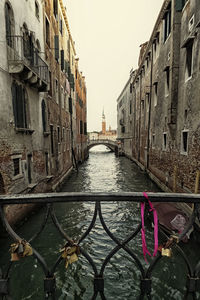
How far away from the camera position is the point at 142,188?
40.2ft

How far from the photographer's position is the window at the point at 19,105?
6670 mm

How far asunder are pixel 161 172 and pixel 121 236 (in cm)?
648

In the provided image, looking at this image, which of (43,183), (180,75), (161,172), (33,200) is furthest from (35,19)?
(161,172)

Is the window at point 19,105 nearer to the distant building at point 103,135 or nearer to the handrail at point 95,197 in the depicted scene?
the handrail at point 95,197

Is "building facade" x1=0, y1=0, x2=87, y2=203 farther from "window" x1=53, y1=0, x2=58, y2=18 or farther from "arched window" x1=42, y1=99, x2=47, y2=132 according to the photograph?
"window" x1=53, y1=0, x2=58, y2=18

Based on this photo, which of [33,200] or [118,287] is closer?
[33,200]

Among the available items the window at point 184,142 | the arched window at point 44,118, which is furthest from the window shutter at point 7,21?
the window at point 184,142

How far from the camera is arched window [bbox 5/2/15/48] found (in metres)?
6.05

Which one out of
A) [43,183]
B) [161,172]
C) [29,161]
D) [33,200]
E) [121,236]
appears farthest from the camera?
[161,172]

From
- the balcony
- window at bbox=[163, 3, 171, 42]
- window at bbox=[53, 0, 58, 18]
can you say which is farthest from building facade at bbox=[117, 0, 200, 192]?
window at bbox=[53, 0, 58, 18]

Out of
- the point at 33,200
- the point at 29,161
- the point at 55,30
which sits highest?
the point at 55,30

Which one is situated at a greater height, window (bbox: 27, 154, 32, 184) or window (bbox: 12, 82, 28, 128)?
window (bbox: 12, 82, 28, 128)

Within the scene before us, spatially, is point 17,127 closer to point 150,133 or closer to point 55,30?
point 55,30

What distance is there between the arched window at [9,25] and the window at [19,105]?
1.50 m
